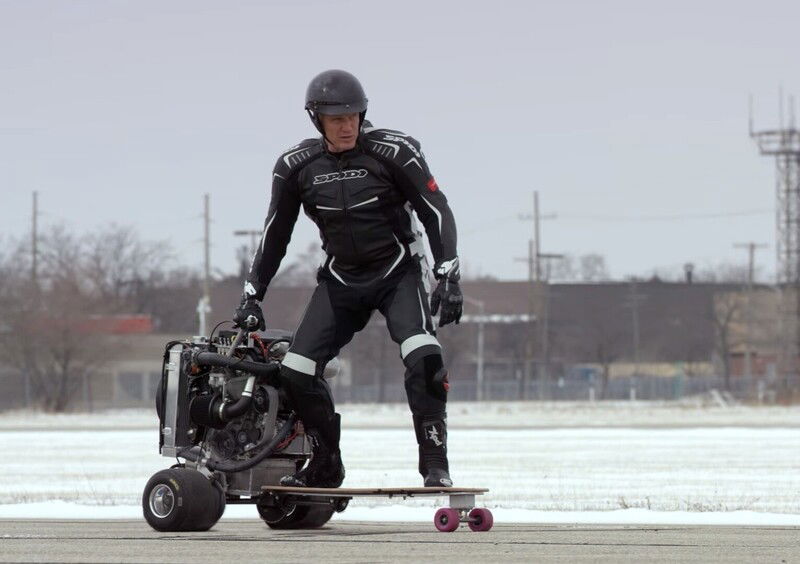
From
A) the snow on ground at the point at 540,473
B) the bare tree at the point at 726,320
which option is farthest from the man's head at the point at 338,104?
the bare tree at the point at 726,320

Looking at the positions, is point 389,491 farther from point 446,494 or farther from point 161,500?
point 161,500

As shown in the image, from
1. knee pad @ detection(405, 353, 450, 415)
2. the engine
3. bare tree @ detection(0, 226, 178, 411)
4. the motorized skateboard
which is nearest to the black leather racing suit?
knee pad @ detection(405, 353, 450, 415)

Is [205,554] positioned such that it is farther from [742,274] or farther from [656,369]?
[742,274]

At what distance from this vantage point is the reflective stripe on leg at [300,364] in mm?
8938

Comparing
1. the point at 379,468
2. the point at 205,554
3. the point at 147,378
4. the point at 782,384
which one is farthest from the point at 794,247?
the point at 205,554

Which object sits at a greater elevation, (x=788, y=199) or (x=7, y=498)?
(x=788, y=199)

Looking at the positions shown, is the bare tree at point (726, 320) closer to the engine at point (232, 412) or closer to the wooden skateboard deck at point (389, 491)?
the engine at point (232, 412)

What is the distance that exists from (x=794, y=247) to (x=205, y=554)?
79754 millimetres

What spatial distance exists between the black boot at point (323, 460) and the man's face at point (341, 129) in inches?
59.3

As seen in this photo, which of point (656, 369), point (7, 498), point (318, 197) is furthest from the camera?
point (656, 369)

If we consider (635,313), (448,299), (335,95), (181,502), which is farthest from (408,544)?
(635,313)

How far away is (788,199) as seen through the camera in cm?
8325

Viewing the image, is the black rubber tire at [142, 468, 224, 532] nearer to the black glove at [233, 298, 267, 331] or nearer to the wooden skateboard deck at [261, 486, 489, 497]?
the wooden skateboard deck at [261, 486, 489, 497]

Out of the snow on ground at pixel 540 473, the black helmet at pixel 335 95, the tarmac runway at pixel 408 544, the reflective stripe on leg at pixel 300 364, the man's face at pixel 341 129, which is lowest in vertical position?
the snow on ground at pixel 540 473
